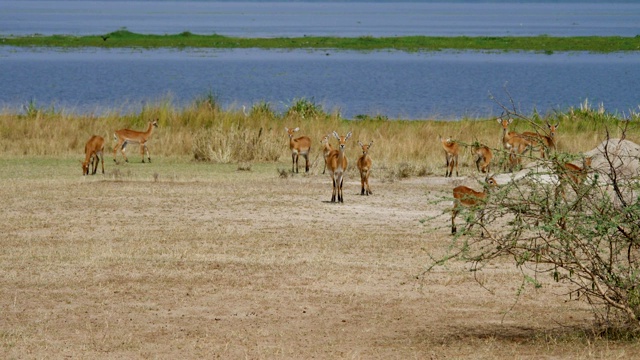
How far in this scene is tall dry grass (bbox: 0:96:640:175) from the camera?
25594 millimetres

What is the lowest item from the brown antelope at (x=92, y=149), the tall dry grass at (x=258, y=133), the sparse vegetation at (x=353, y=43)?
the sparse vegetation at (x=353, y=43)

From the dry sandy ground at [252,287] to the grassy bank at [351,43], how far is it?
260 ft

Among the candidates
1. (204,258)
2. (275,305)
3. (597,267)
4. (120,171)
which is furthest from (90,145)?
(597,267)

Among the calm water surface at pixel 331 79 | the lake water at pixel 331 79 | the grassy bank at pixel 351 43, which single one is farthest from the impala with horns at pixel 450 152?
the grassy bank at pixel 351 43

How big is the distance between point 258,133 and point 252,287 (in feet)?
47.2

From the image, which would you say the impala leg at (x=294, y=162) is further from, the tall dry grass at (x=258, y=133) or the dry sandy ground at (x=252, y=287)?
the dry sandy ground at (x=252, y=287)

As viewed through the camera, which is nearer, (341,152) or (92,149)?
(341,152)

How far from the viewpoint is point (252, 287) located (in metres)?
12.3

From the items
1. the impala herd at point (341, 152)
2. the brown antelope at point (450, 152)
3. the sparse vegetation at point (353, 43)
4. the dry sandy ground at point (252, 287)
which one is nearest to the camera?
the dry sandy ground at point (252, 287)

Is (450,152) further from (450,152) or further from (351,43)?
(351,43)

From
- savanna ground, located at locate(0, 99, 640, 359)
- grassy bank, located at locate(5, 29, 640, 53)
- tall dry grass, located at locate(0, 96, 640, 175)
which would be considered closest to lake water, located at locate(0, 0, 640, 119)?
grassy bank, located at locate(5, 29, 640, 53)

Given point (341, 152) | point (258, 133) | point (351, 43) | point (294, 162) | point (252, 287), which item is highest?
point (341, 152)

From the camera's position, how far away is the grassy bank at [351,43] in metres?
96.8

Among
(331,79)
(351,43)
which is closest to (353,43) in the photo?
(351,43)
